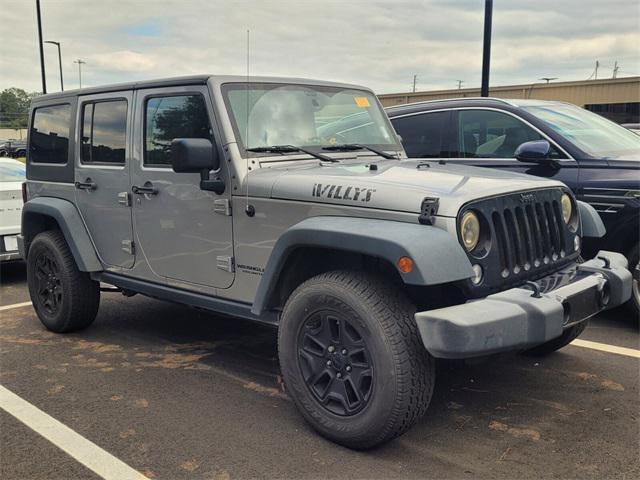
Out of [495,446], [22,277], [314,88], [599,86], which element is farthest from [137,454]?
[599,86]

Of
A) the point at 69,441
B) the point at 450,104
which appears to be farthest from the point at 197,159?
the point at 450,104

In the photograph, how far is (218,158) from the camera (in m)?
3.83

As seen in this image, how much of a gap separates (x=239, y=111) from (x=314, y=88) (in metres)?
0.73

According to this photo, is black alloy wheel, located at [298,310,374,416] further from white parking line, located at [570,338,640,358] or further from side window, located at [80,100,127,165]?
white parking line, located at [570,338,640,358]

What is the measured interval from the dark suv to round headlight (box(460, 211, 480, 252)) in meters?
1.76

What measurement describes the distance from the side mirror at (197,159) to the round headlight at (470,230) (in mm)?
1489

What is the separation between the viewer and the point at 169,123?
4.28 meters

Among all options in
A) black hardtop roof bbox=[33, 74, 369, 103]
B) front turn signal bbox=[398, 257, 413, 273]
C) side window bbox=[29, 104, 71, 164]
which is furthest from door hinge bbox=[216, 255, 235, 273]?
side window bbox=[29, 104, 71, 164]

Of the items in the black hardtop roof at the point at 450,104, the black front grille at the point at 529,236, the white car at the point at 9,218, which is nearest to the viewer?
the black front grille at the point at 529,236

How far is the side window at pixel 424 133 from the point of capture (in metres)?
6.32

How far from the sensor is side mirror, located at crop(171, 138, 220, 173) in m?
3.58

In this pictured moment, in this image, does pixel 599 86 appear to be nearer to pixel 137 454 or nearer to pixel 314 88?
pixel 314 88

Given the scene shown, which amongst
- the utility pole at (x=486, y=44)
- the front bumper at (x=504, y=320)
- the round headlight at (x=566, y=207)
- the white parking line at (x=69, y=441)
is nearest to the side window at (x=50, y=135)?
the white parking line at (x=69, y=441)

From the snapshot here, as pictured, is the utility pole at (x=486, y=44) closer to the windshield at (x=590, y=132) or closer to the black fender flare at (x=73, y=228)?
the windshield at (x=590, y=132)
